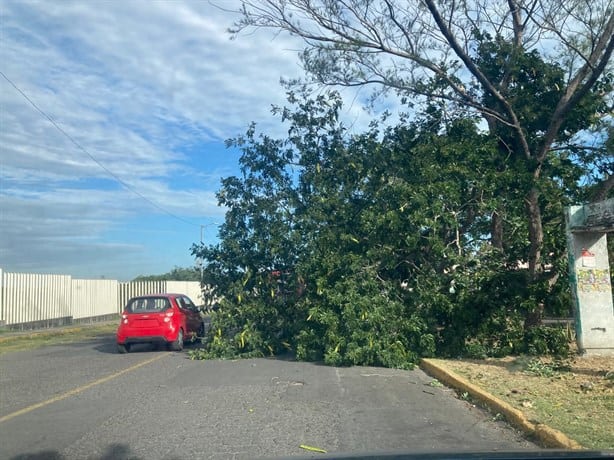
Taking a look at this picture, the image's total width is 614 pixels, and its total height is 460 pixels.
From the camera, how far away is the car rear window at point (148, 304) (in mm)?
18281

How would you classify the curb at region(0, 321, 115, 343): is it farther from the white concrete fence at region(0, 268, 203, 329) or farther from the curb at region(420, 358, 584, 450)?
the curb at region(420, 358, 584, 450)

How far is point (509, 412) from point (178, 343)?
11.9m

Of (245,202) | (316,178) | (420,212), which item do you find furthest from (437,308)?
(245,202)

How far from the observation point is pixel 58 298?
32969 mm

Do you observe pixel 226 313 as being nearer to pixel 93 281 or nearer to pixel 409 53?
pixel 409 53

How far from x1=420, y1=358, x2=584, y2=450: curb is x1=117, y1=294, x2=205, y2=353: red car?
812 centimetres

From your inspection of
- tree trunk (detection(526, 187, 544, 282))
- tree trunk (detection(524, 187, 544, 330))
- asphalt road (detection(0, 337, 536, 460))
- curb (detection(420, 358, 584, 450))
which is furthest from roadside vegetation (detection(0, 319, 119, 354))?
→ tree trunk (detection(526, 187, 544, 282))

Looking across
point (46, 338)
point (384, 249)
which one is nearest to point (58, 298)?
point (46, 338)

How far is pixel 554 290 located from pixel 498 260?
56.2 inches

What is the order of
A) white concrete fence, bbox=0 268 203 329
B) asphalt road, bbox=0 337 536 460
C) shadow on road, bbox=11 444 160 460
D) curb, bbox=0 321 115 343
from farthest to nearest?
white concrete fence, bbox=0 268 203 329 → curb, bbox=0 321 115 343 → asphalt road, bbox=0 337 536 460 → shadow on road, bbox=11 444 160 460

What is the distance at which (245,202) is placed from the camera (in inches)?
709

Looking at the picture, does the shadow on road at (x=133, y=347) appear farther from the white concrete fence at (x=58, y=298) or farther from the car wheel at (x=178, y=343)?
the white concrete fence at (x=58, y=298)

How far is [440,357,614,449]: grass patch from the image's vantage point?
7.63m

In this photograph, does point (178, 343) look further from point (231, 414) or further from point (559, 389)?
point (559, 389)
